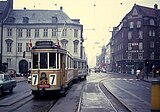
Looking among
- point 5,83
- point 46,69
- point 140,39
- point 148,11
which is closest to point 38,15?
point 140,39

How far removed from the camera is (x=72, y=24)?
3029 inches

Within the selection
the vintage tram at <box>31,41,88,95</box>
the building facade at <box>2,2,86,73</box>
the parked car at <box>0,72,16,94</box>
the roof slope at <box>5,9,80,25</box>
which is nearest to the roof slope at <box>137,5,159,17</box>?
the building facade at <box>2,2,86,73</box>

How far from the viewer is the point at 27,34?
249 ft

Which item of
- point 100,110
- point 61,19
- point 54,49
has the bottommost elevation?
point 100,110

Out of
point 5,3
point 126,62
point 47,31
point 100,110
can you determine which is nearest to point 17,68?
point 47,31

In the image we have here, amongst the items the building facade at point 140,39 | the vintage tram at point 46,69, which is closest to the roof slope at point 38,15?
the building facade at point 140,39

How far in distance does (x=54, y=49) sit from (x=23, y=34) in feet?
187

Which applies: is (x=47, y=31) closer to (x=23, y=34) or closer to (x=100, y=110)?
(x=23, y=34)

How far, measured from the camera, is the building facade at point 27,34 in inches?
2945

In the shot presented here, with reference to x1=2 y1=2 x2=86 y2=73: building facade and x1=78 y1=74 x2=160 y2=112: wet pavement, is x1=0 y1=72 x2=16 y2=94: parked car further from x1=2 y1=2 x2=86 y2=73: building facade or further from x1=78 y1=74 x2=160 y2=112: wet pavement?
x1=2 y1=2 x2=86 y2=73: building facade

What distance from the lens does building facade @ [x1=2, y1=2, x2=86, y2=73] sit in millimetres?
74812

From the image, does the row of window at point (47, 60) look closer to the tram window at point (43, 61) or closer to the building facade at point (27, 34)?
the tram window at point (43, 61)

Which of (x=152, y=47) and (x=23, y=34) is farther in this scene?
(x=152, y=47)

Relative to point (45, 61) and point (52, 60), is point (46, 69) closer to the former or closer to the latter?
point (45, 61)
